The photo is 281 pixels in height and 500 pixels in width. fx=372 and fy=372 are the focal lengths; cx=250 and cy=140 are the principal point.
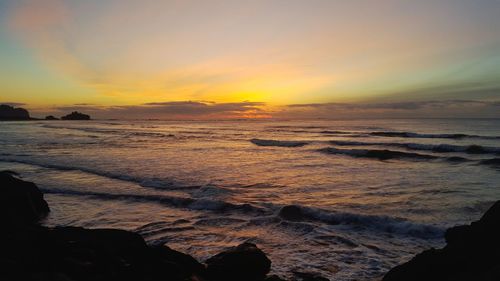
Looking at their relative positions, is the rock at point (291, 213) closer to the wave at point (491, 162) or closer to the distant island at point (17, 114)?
the wave at point (491, 162)

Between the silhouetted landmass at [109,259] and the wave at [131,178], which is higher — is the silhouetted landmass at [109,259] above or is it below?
above

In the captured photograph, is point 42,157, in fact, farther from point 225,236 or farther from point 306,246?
point 306,246

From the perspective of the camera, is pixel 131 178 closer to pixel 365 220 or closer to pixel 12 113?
pixel 365 220

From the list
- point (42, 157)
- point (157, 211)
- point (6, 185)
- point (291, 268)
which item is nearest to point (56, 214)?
point (6, 185)

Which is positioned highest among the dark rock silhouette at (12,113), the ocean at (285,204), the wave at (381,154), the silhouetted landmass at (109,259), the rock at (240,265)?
the dark rock silhouette at (12,113)

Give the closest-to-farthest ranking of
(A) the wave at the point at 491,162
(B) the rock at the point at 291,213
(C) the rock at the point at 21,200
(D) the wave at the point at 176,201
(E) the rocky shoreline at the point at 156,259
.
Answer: (E) the rocky shoreline at the point at 156,259 → (C) the rock at the point at 21,200 → (B) the rock at the point at 291,213 → (D) the wave at the point at 176,201 → (A) the wave at the point at 491,162

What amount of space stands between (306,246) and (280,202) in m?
4.26

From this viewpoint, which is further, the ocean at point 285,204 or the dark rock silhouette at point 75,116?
the dark rock silhouette at point 75,116

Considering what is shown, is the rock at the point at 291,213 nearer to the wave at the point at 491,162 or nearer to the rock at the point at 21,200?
the rock at the point at 21,200

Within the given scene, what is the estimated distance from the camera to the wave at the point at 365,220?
9.30 m

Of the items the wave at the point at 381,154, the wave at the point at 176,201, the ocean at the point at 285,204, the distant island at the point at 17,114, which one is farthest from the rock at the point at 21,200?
the distant island at the point at 17,114

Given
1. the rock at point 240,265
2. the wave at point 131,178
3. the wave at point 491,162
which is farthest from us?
the wave at point 491,162

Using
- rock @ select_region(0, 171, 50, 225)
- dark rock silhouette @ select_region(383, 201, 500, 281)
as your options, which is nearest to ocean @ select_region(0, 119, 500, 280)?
rock @ select_region(0, 171, 50, 225)

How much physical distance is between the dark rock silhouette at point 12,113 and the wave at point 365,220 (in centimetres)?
17288
